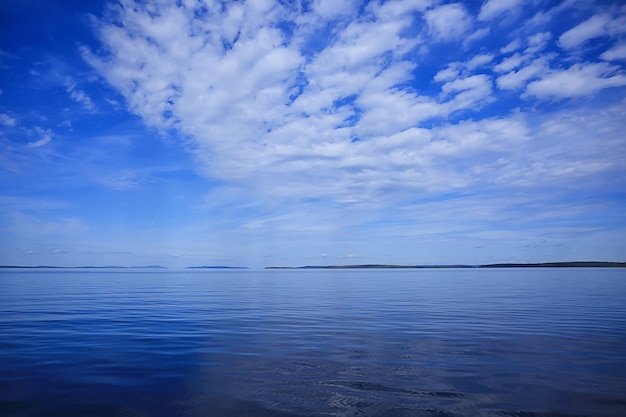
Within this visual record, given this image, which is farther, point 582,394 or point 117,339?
point 117,339

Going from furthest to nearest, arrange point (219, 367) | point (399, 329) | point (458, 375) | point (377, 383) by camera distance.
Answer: point (399, 329) < point (219, 367) < point (458, 375) < point (377, 383)

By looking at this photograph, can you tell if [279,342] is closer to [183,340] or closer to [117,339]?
[183,340]

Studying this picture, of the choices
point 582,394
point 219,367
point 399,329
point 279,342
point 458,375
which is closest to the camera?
point 582,394

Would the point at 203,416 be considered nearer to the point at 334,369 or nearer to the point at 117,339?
the point at 334,369

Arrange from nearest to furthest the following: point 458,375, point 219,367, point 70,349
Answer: point 458,375
point 219,367
point 70,349

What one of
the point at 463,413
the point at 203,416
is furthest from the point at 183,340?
the point at 463,413

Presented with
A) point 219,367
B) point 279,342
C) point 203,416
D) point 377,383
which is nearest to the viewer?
point 203,416

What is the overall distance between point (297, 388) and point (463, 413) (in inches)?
156

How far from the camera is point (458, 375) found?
421 inches

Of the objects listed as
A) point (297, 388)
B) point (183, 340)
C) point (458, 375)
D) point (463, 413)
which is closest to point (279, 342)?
point (183, 340)

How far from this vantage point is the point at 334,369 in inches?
444

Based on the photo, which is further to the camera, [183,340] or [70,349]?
[183,340]

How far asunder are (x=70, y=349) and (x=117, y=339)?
226 cm

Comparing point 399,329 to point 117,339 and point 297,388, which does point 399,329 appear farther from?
point 117,339
